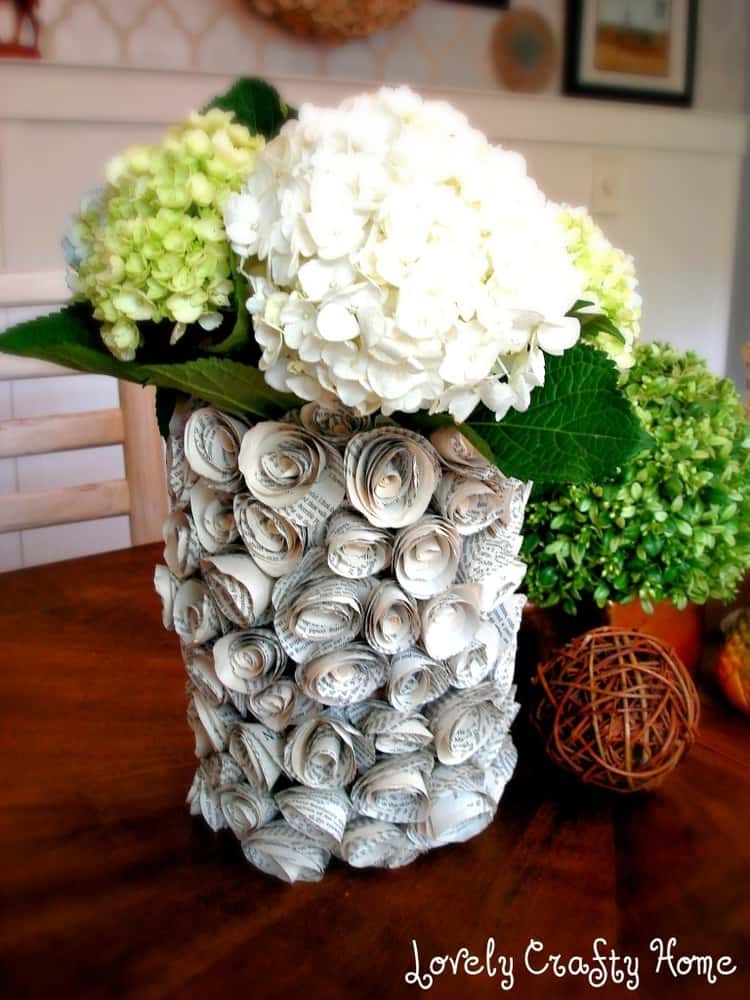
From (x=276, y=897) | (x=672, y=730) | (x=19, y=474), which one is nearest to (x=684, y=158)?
(x=19, y=474)

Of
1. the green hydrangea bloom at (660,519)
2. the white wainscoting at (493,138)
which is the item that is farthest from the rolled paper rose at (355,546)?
the white wainscoting at (493,138)

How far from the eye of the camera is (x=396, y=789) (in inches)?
21.8

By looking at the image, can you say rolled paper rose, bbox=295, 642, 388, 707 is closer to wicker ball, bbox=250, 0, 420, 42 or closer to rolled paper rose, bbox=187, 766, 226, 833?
rolled paper rose, bbox=187, 766, 226, 833

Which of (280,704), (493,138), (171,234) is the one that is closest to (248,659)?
(280,704)

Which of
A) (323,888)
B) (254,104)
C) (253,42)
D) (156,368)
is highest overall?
(253,42)

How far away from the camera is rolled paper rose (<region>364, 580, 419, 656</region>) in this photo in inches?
20.4

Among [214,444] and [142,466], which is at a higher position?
[214,444]

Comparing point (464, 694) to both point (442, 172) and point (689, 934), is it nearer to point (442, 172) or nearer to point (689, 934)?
point (689, 934)

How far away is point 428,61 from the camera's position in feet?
6.88

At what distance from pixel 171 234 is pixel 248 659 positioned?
0.77ft

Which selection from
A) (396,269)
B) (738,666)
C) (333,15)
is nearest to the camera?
(396,269)

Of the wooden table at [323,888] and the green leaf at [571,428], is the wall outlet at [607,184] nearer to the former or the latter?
the wooden table at [323,888]

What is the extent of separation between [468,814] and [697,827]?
0.17 metres

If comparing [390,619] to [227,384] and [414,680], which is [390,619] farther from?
[227,384]
